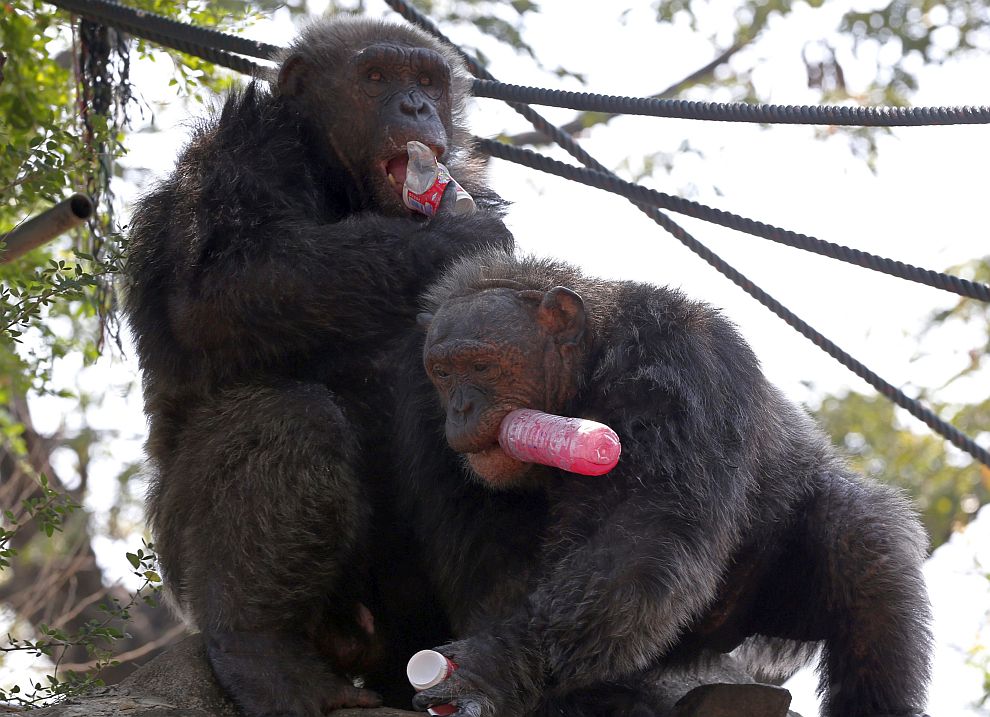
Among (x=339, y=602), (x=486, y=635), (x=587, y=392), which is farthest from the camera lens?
(x=339, y=602)

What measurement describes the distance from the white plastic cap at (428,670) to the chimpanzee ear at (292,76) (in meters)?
3.17

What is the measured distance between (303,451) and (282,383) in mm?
468

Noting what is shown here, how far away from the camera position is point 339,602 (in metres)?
5.12

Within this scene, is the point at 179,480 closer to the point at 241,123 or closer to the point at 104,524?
the point at 241,123

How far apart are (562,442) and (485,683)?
0.81 meters

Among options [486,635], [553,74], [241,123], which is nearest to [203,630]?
[486,635]

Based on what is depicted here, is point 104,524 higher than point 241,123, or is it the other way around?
point 241,123

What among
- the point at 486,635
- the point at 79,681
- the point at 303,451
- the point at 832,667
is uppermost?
the point at 303,451

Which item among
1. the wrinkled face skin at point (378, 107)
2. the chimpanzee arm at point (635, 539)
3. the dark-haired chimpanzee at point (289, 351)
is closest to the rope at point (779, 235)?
the dark-haired chimpanzee at point (289, 351)

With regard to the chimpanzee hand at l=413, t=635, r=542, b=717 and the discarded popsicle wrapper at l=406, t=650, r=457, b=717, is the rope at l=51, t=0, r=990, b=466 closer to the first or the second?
the chimpanzee hand at l=413, t=635, r=542, b=717

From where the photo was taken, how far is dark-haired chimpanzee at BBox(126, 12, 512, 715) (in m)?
4.77

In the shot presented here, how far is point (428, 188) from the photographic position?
5.38 m

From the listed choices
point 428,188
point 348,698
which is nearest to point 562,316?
point 428,188

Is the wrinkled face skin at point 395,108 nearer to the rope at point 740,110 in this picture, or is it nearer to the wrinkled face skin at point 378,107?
the wrinkled face skin at point 378,107
